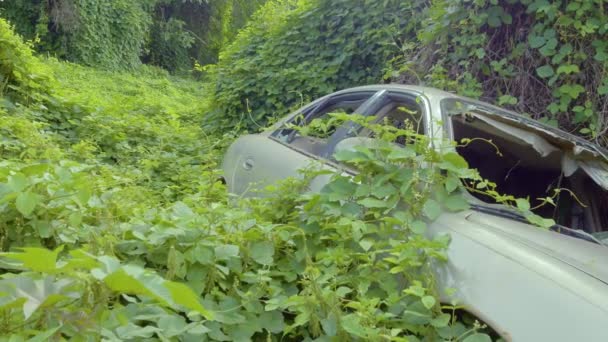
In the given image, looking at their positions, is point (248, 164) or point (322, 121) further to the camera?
point (248, 164)

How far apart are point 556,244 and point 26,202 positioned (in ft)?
6.53

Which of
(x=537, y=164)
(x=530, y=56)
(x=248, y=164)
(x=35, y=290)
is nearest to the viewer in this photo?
(x=35, y=290)

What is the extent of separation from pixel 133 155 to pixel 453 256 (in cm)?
515

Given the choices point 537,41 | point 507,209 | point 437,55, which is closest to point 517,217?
point 507,209

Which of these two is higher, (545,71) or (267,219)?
(545,71)

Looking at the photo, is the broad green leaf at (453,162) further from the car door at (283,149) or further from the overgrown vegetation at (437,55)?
the overgrown vegetation at (437,55)

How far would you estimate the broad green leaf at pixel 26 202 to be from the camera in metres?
2.12

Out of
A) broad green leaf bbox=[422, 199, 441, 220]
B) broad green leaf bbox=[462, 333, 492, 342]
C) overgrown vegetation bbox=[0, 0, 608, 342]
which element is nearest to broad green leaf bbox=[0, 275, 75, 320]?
overgrown vegetation bbox=[0, 0, 608, 342]

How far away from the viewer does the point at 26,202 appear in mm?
2135

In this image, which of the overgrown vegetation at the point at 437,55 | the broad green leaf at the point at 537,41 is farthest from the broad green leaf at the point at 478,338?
the broad green leaf at the point at 537,41

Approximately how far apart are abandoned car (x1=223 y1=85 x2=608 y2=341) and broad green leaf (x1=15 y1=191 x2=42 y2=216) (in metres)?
1.20

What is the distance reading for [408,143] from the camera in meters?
2.67

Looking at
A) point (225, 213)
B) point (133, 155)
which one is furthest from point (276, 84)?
point (225, 213)

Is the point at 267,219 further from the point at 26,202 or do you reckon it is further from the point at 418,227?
the point at 26,202
